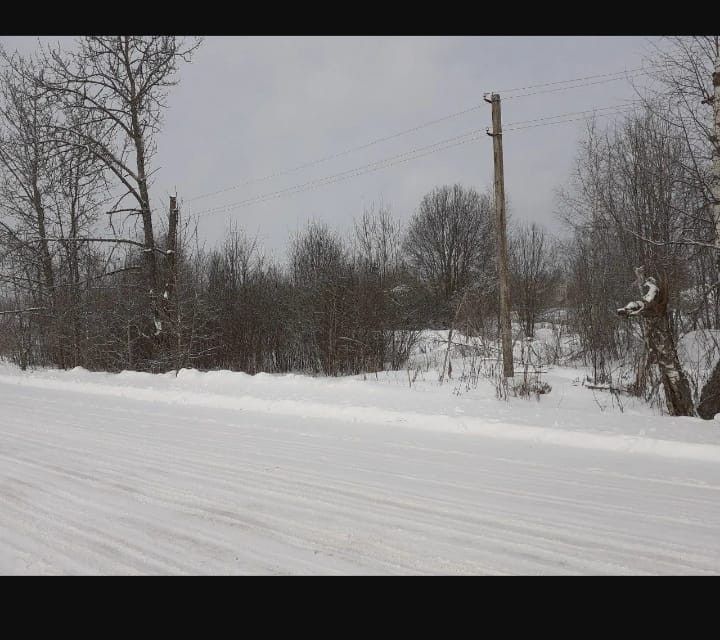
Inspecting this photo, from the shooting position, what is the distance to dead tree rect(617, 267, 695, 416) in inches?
328

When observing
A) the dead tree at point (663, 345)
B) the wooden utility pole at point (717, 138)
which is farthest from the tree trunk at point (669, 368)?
the wooden utility pole at point (717, 138)

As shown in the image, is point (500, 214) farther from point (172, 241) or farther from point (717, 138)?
point (172, 241)

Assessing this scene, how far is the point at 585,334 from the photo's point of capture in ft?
64.0

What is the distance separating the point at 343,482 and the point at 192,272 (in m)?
16.9

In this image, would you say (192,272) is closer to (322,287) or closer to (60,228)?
(322,287)

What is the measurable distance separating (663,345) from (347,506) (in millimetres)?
6327

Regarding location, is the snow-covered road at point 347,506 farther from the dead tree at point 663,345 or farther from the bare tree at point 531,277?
the bare tree at point 531,277

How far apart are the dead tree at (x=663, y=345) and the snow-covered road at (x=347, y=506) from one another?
7.78 feet

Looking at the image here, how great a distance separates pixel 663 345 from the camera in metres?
8.49

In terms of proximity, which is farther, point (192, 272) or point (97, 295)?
point (97, 295)

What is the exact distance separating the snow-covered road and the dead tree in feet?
7.78
